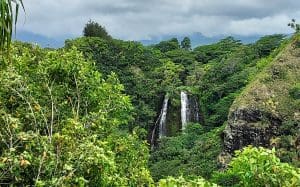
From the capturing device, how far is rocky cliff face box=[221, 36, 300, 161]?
86.7 feet

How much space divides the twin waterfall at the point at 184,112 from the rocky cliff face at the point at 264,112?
14881 mm

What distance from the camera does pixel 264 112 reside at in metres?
27.0

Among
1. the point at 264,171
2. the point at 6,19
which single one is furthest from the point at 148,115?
the point at 6,19

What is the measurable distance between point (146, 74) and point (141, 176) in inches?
1574

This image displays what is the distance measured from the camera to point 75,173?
7270mm

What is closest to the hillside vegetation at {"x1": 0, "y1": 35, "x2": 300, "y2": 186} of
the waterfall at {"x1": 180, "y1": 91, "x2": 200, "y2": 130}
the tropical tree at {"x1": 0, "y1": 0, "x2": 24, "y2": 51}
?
the waterfall at {"x1": 180, "y1": 91, "x2": 200, "y2": 130}

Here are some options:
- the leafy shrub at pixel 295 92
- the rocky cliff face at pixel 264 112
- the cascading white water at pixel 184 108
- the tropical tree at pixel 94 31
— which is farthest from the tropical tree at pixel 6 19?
the tropical tree at pixel 94 31

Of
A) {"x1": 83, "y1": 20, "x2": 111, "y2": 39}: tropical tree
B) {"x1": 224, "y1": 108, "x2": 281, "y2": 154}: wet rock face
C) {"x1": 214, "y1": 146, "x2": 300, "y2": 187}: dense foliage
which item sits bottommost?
{"x1": 214, "y1": 146, "x2": 300, "y2": 187}: dense foliage

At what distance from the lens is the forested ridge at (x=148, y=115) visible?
703 centimetres

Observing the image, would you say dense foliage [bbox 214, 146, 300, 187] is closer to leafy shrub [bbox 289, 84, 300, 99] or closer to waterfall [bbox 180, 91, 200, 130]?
leafy shrub [bbox 289, 84, 300, 99]

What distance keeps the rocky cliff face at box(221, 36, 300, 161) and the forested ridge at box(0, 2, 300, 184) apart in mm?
55

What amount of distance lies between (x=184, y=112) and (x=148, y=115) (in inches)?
120

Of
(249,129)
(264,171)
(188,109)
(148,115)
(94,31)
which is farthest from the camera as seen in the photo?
(94,31)

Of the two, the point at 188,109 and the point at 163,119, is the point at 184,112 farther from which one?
the point at 163,119
